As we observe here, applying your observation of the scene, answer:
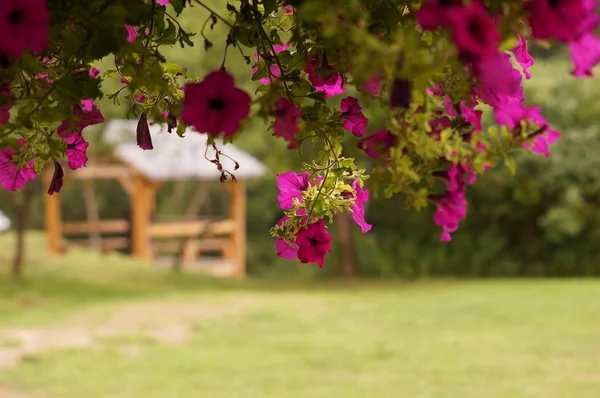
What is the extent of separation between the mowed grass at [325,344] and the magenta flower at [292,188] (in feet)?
20.8

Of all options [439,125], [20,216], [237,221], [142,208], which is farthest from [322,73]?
[237,221]

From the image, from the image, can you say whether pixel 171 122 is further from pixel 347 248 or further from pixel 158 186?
pixel 347 248

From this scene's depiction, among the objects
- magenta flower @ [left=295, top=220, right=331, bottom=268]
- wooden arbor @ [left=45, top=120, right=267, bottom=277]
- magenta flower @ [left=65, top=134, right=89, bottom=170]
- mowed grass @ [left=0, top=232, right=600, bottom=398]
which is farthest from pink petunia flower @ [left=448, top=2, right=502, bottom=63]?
wooden arbor @ [left=45, top=120, right=267, bottom=277]

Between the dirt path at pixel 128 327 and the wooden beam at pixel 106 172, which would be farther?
the wooden beam at pixel 106 172

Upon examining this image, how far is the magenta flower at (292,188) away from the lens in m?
1.56

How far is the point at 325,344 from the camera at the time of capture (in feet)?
33.3

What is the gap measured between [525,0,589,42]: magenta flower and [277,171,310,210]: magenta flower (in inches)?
26.5

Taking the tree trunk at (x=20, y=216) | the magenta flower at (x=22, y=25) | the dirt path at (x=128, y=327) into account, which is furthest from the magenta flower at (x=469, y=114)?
the tree trunk at (x=20, y=216)

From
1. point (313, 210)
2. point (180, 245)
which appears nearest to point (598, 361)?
point (313, 210)

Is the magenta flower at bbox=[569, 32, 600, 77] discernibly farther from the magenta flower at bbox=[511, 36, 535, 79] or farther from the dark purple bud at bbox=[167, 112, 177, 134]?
the dark purple bud at bbox=[167, 112, 177, 134]

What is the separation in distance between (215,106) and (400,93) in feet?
0.76

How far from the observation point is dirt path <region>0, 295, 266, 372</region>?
1000cm

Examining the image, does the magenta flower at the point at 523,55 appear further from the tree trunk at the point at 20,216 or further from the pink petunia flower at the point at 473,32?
the tree trunk at the point at 20,216

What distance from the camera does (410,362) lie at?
357 inches
